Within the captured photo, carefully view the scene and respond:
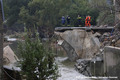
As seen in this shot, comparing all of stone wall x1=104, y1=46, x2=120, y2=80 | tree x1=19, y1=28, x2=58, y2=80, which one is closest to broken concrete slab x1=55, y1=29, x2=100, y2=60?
stone wall x1=104, y1=46, x2=120, y2=80

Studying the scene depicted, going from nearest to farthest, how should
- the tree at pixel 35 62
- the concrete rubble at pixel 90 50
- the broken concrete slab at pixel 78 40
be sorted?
the tree at pixel 35 62
the concrete rubble at pixel 90 50
the broken concrete slab at pixel 78 40

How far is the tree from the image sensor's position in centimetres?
581

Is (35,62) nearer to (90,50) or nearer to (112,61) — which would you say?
(112,61)

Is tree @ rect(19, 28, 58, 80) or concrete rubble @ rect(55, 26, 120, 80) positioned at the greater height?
tree @ rect(19, 28, 58, 80)

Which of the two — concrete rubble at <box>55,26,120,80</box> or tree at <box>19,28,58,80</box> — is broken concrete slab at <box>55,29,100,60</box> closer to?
concrete rubble at <box>55,26,120,80</box>

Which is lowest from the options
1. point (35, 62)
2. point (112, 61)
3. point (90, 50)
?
point (90, 50)

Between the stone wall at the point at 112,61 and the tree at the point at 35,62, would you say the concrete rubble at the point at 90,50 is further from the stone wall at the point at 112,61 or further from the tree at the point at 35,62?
the tree at the point at 35,62

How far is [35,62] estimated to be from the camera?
5852 mm

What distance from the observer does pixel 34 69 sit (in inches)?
232

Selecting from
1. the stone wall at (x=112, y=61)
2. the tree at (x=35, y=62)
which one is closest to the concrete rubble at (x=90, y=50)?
the stone wall at (x=112, y=61)

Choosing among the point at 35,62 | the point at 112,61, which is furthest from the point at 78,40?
the point at 35,62

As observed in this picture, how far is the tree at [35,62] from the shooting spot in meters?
5.81

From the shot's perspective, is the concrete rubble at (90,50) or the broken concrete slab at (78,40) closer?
the concrete rubble at (90,50)

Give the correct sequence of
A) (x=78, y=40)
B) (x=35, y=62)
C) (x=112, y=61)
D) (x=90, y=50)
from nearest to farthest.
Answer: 1. (x=35, y=62)
2. (x=112, y=61)
3. (x=90, y=50)
4. (x=78, y=40)
